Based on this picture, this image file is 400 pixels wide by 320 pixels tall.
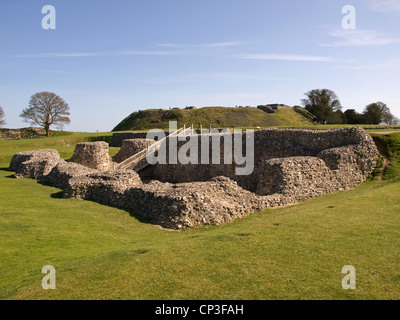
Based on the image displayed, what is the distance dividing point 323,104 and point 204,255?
76072 mm

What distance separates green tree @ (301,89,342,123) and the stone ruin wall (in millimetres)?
48985

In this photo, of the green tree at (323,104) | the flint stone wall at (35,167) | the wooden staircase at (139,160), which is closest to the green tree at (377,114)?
the green tree at (323,104)

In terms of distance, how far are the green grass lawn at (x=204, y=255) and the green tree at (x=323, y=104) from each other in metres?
63.0

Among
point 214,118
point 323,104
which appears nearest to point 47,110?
point 214,118

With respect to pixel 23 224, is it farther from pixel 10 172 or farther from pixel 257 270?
pixel 10 172

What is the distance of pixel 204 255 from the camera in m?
8.62

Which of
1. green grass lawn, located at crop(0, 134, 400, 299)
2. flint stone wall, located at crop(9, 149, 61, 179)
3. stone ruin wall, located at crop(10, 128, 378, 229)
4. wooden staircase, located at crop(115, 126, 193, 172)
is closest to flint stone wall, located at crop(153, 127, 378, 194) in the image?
stone ruin wall, located at crop(10, 128, 378, 229)

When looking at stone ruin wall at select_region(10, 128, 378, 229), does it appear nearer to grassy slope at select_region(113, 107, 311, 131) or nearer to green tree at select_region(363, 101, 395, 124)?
green tree at select_region(363, 101, 395, 124)

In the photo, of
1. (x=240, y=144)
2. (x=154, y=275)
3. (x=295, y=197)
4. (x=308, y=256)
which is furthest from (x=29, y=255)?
(x=240, y=144)

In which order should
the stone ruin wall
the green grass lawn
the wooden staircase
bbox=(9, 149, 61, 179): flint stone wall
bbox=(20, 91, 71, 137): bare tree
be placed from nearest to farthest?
the green grass lawn, the stone ruin wall, bbox=(9, 149, 61, 179): flint stone wall, the wooden staircase, bbox=(20, 91, 71, 137): bare tree

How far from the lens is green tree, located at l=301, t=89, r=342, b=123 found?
74075 millimetres

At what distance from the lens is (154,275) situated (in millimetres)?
7395

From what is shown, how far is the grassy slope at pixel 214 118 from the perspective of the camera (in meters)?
72.2
